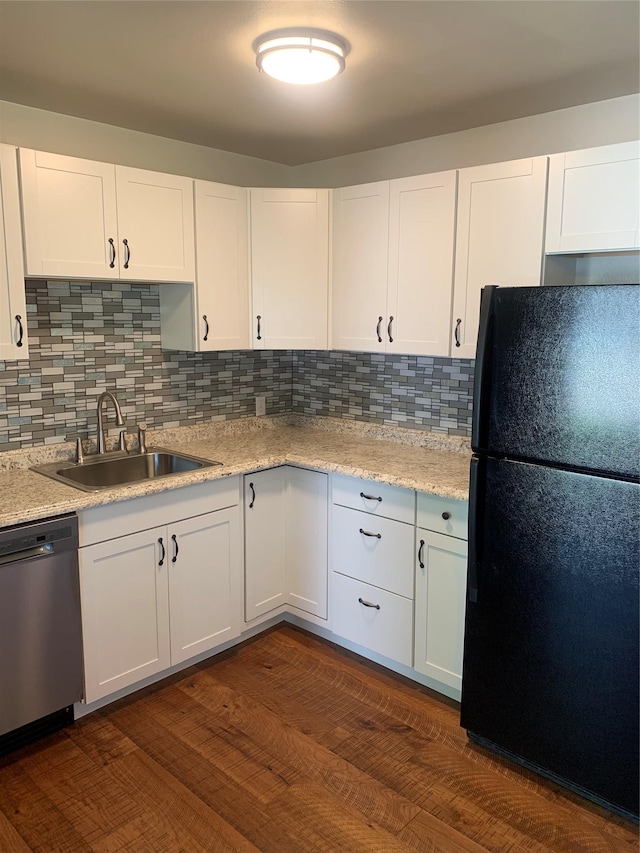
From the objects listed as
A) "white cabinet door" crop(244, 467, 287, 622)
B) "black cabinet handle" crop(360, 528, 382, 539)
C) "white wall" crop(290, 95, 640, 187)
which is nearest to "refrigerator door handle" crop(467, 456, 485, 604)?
"black cabinet handle" crop(360, 528, 382, 539)

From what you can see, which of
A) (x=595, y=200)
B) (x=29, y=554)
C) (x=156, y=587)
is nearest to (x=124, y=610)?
(x=156, y=587)

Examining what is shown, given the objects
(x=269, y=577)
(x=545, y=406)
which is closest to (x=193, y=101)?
(x=545, y=406)

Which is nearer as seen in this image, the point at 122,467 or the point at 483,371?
the point at 483,371

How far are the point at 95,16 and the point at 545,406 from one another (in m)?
1.75

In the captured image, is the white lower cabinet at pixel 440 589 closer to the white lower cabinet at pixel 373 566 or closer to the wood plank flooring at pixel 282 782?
the white lower cabinet at pixel 373 566

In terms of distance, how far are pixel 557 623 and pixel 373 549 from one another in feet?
3.01

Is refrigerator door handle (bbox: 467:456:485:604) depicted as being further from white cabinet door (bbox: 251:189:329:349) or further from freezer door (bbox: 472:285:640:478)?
white cabinet door (bbox: 251:189:329:349)

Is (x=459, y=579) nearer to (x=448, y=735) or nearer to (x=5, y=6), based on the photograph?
(x=448, y=735)

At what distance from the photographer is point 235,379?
360 cm

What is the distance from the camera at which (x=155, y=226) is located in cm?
278

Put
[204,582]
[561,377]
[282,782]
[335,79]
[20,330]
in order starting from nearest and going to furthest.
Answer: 1. [561,377]
2. [282,782]
3. [335,79]
4. [20,330]
5. [204,582]

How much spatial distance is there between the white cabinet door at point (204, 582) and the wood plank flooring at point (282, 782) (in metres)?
0.21

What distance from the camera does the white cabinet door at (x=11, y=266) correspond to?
232 cm

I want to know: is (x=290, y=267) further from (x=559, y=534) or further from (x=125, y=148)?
(x=559, y=534)
